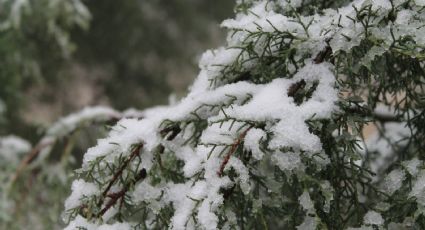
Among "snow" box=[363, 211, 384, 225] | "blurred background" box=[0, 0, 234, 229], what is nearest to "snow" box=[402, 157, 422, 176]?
"snow" box=[363, 211, 384, 225]

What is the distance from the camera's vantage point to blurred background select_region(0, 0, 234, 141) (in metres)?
6.53

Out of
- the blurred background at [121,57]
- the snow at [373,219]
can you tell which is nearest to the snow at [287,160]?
the snow at [373,219]

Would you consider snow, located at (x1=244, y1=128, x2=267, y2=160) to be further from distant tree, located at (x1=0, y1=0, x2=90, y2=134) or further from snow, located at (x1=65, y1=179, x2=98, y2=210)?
distant tree, located at (x1=0, y1=0, x2=90, y2=134)

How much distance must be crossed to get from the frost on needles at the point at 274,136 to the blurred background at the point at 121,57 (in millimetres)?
4886

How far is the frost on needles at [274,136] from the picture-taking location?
112 centimetres

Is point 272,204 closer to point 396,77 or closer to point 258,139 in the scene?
point 258,139

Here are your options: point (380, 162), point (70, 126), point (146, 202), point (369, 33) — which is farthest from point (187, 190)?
point (70, 126)

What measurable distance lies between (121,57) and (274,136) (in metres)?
6.22

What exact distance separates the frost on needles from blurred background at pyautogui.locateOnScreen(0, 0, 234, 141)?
192 inches

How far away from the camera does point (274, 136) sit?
3.66 feet

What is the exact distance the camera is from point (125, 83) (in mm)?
7184

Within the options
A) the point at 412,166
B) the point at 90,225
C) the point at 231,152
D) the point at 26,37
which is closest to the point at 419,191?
the point at 412,166

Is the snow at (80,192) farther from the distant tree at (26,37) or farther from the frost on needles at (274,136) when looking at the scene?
the distant tree at (26,37)

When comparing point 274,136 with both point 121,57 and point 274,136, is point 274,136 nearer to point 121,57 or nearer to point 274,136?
point 274,136
